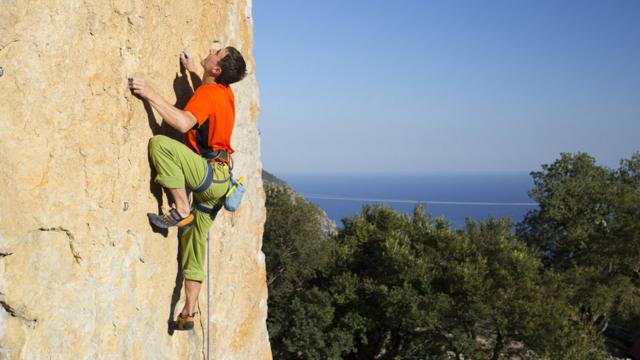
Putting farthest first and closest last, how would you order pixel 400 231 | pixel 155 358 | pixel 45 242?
pixel 400 231, pixel 155 358, pixel 45 242

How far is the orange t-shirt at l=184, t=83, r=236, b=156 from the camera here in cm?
518

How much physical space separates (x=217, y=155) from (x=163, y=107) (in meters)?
Answer: 0.99

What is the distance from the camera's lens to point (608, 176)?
3444cm

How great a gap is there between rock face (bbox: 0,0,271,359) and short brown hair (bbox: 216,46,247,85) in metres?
0.51

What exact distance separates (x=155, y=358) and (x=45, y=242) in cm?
193

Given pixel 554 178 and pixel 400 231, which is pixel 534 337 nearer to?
pixel 400 231

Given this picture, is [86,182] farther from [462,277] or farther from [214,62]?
[462,277]

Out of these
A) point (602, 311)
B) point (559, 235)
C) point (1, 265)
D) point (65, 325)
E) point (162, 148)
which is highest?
point (162, 148)

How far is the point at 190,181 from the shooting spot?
5.23m

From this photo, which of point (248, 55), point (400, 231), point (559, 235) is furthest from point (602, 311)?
point (248, 55)

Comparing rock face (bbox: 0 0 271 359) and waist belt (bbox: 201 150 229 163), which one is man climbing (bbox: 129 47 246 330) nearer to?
waist belt (bbox: 201 150 229 163)

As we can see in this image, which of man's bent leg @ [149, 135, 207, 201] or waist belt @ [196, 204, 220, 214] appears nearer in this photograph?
man's bent leg @ [149, 135, 207, 201]

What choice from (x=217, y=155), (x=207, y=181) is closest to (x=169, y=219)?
(x=207, y=181)

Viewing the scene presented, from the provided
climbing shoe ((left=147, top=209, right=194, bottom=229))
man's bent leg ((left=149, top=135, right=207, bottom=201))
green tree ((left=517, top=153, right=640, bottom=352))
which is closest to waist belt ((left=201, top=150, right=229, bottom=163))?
man's bent leg ((left=149, top=135, right=207, bottom=201))
